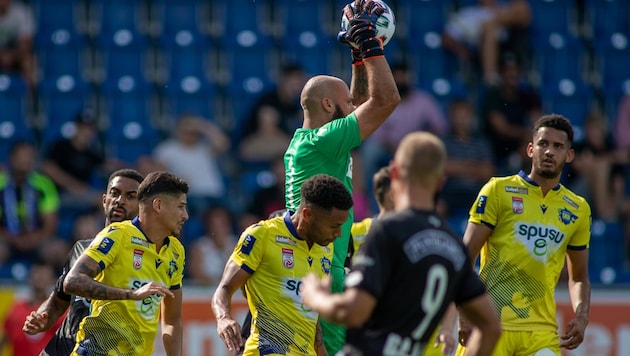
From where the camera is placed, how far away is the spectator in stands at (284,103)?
603 inches

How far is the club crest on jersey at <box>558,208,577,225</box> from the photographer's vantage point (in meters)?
8.95

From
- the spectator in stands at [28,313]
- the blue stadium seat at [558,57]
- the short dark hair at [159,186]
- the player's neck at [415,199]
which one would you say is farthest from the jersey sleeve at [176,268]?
the blue stadium seat at [558,57]

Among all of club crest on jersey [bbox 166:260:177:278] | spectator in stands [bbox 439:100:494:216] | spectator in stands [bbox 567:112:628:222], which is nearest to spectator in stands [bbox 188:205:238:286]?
spectator in stands [bbox 439:100:494:216]

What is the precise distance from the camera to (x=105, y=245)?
799 cm

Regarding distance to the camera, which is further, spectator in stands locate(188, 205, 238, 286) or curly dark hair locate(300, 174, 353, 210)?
spectator in stands locate(188, 205, 238, 286)

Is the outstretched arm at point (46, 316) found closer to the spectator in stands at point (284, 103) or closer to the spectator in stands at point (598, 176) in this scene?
the spectator in stands at point (284, 103)

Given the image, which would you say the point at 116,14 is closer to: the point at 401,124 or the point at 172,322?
the point at 401,124

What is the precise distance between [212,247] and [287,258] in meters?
6.23

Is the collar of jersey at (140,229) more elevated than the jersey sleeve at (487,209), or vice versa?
the jersey sleeve at (487,209)

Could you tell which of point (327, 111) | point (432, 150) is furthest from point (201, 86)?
point (432, 150)

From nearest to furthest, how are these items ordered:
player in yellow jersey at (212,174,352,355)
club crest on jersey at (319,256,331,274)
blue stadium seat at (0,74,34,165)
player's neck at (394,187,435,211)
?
player's neck at (394,187,435,211)
player in yellow jersey at (212,174,352,355)
club crest on jersey at (319,256,331,274)
blue stadium seat at (0,74,34,165)

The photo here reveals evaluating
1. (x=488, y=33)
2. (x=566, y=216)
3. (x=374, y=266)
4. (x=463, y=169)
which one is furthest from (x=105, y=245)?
(x=488, y=33)

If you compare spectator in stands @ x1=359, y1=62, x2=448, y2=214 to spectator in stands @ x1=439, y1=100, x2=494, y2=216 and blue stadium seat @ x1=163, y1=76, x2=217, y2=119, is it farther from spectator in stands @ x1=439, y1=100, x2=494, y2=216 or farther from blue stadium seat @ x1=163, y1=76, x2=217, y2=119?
blue stadium seat @ x1=163, y1=76, x2=217, y2=119

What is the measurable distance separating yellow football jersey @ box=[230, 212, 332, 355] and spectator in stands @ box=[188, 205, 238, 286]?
18.8 feet
